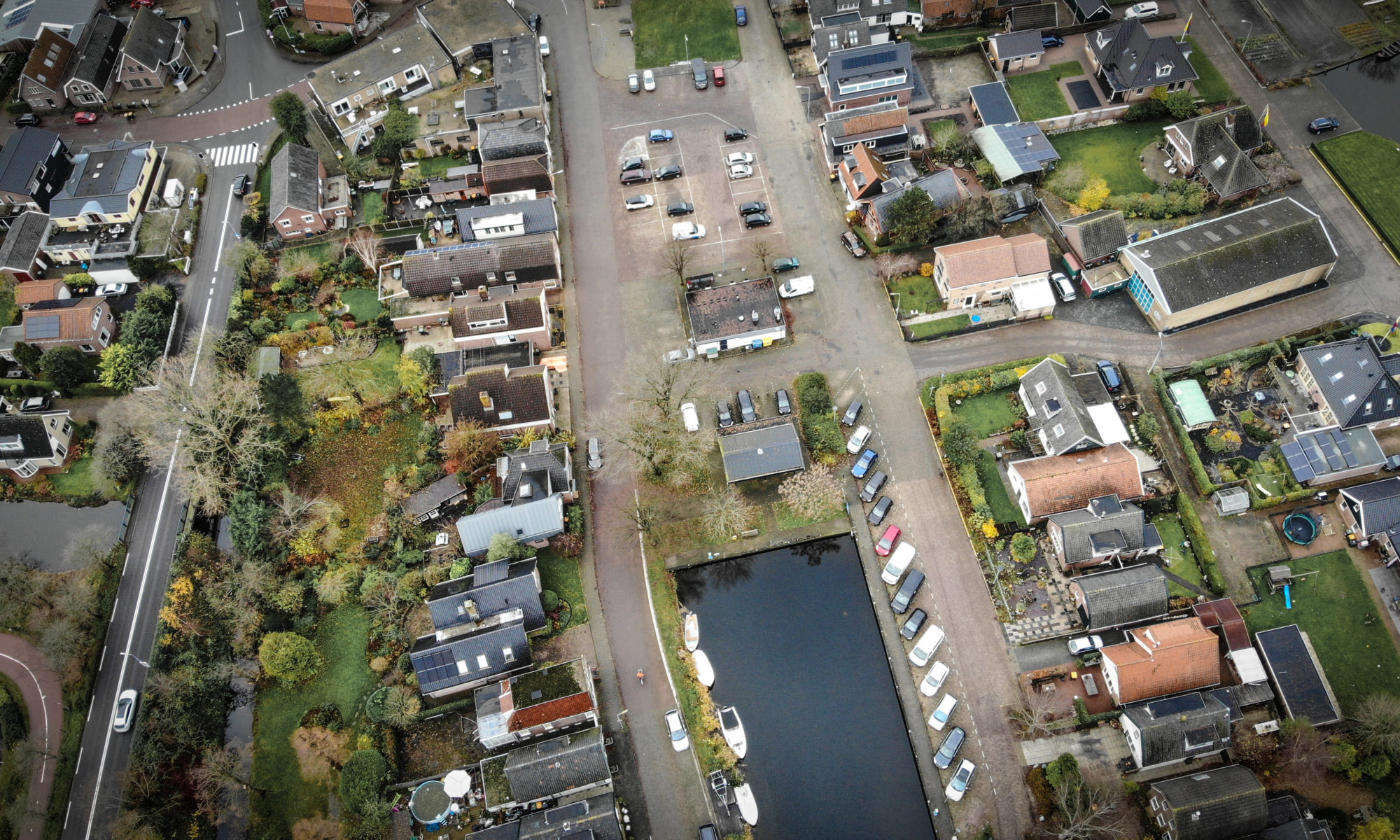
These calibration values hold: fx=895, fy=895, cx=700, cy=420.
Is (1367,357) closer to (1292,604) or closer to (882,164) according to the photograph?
(1292,604)

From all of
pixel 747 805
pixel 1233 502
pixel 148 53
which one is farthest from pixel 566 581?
pixel 148 53

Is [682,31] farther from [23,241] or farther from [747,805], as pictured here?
[747,805]

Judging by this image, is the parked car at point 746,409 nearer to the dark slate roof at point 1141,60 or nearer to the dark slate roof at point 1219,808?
the dark slate roof at point 1219,808

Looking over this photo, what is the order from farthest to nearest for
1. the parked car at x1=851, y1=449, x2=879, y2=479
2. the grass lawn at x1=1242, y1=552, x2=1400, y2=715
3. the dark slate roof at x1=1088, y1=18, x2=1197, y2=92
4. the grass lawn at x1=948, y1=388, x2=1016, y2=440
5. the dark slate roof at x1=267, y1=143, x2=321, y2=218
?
the dark slate roof at x1=1088, y1=18, x2=1197, y2=92
the dark slate roof at x1=267, y1=143, x2=321, y2=218
the grass lawn at x1=948, y1=388, x2=1016, y2=440
the parked car at x1=851, y1=449, x2=879, y2=479
the grass lawn at x1=1242, y1=552, x2=1400, y2=715

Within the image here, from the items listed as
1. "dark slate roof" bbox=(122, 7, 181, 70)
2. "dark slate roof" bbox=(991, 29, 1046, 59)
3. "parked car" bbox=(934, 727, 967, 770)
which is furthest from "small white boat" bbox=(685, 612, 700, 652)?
"dark slate roof" bbox=(122, 7, 181, 70)

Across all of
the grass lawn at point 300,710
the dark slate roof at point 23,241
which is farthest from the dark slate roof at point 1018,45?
the dark slate roof at point 23,241

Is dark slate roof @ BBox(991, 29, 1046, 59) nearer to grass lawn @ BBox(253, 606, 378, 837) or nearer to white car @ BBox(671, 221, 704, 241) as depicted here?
white car @ BBox(671, 221, 704, 241)
